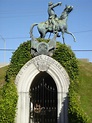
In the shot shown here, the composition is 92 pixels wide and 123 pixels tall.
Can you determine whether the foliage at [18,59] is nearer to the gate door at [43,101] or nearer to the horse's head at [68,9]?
the gate door at [43,101]

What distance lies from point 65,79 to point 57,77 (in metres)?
0.40

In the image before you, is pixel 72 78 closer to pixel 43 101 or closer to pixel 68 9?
pixel 43 101

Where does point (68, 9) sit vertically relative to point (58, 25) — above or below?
above

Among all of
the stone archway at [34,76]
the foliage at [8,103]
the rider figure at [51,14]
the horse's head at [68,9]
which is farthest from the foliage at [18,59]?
the horse's head at [68,9]

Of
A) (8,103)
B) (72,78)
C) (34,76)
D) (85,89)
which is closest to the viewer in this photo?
(8,103)

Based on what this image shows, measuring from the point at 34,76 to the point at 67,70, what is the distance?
5.45ft

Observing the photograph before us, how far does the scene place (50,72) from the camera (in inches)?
559

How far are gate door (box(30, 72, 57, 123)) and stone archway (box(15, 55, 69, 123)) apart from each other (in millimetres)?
612

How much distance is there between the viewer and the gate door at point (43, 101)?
14.9 m

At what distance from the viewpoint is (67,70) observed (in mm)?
14156

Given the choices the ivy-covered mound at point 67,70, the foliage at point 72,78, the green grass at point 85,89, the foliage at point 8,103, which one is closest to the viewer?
the foliage at point 72,78

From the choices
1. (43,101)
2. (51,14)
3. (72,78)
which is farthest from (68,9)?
(43,101)

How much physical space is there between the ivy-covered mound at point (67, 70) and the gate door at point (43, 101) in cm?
117

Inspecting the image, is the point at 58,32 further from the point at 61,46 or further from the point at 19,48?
the point at 19,48
